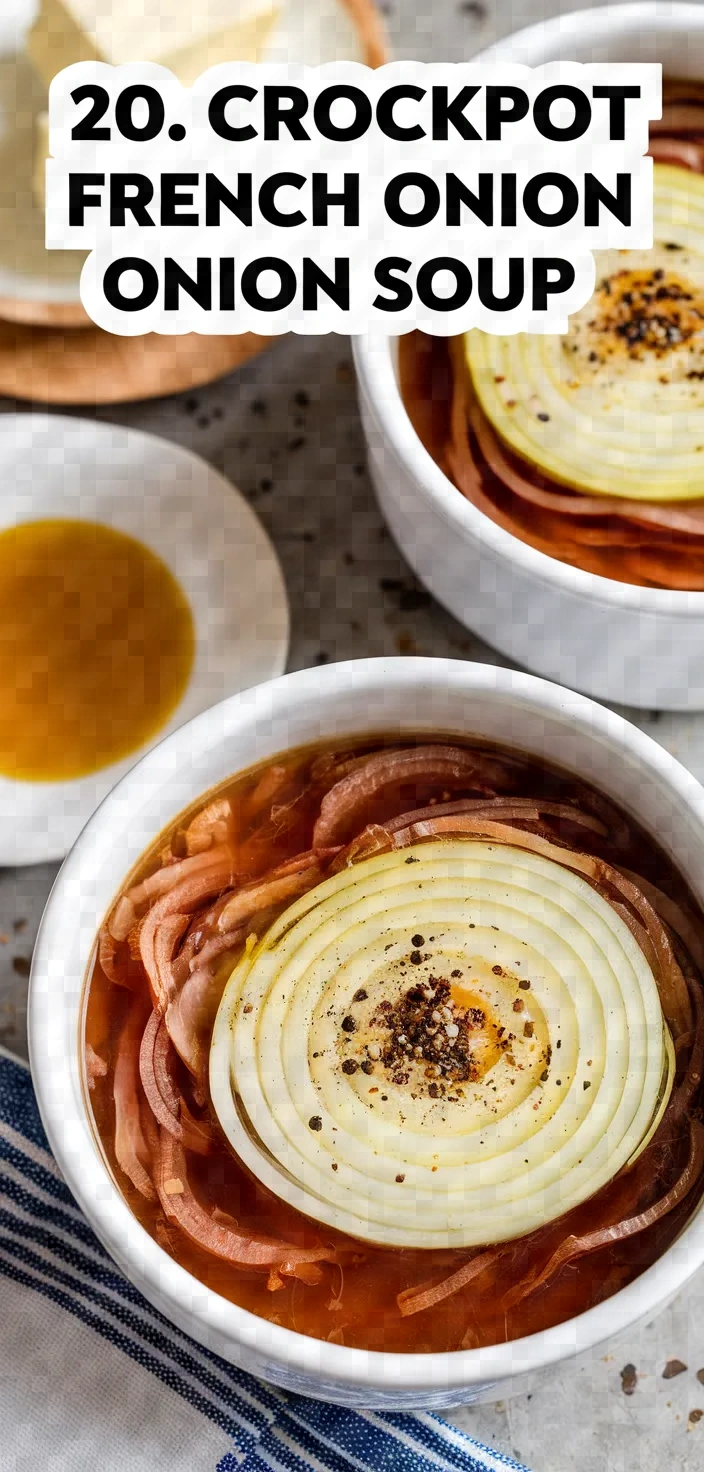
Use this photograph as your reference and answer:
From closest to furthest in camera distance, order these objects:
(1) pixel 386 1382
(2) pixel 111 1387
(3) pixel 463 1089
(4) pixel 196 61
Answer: (1) pixel 386 1382 < (3) pixel 463 1089 < (2) pixel 111 1387 < (4) pixel 196 61

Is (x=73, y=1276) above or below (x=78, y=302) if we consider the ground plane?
below

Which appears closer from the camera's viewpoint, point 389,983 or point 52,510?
point 389,983

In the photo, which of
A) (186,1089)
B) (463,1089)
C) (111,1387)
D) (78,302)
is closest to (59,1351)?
(111,1387)

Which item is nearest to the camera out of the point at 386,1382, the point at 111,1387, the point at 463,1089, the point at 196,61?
the point at 386,1382

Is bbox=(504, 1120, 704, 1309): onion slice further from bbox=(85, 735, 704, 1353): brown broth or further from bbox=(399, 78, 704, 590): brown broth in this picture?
bbox=(399, 78, 704, 590): brown broth

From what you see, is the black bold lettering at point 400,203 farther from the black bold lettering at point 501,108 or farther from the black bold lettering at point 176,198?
the black bold lettering at point 176,198

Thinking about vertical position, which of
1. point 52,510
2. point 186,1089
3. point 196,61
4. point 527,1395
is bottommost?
point 527,1395

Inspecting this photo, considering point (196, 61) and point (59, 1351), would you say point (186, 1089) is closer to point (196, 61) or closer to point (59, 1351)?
point (59, 1351)
